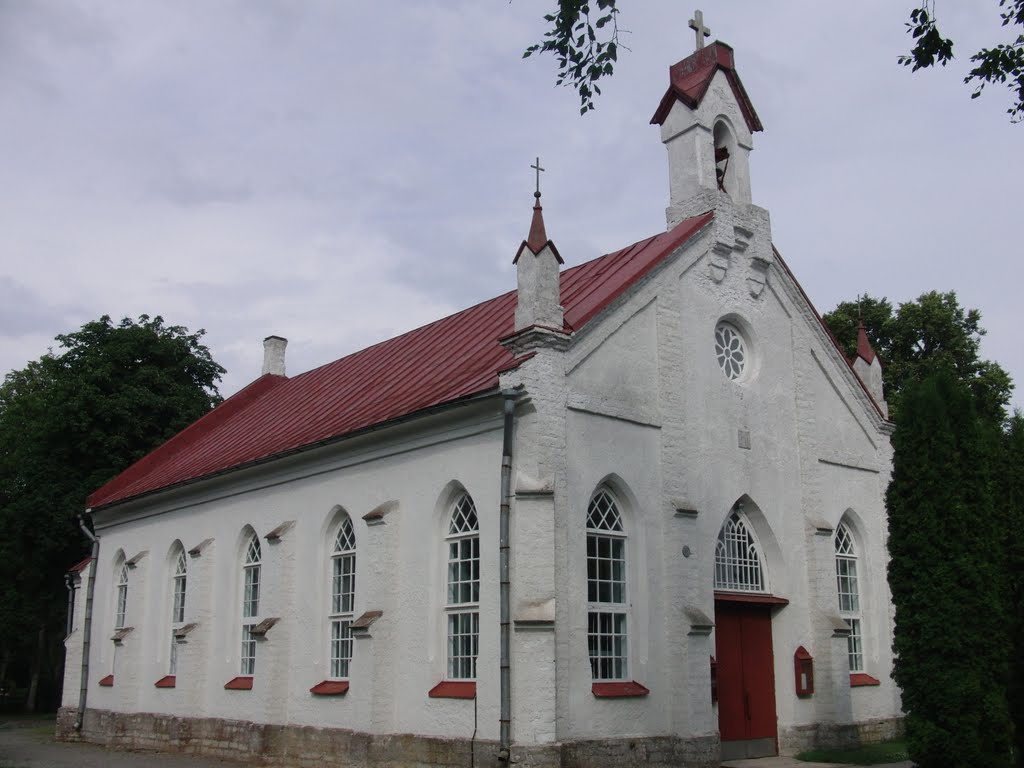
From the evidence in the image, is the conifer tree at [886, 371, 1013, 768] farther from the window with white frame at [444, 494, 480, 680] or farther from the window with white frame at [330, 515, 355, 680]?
the window with white frame at [330, 515, 355, 680]

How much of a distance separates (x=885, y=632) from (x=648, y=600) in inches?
279

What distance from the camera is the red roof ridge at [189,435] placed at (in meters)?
29.6

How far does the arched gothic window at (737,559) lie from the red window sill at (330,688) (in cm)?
693

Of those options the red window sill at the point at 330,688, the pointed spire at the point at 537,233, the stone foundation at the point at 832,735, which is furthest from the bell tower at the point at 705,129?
the red window sill at the point at 330,688

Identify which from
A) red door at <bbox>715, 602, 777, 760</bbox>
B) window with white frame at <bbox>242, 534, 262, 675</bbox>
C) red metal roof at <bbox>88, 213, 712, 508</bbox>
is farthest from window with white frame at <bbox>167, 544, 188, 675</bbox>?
red door at <bbox>715, 602, 777, 760</bbox>

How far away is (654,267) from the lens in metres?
17.4

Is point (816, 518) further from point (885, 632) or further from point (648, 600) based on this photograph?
point (648, 600)

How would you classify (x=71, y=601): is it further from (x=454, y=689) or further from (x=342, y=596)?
(x=454, y=689)

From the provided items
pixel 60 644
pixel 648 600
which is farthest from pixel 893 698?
pixel 60 644

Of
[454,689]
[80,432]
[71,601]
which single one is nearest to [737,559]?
[454,689]

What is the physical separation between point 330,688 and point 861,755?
31.0 ft

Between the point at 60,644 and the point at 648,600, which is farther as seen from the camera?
the point at 60,644

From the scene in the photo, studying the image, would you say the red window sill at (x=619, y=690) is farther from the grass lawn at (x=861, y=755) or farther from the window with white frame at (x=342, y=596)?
the window with white frame at (x=342, y=596)

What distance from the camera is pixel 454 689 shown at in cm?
1605
